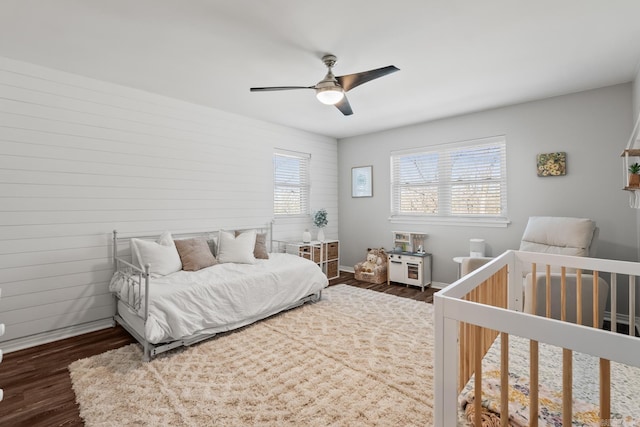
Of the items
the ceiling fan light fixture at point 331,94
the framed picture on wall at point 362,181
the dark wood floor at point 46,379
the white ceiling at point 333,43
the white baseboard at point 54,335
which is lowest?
the dark wood floor at point 46,379

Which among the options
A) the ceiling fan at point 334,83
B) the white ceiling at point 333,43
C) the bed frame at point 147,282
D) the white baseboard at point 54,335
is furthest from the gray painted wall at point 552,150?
the white baseboard at point 54,335

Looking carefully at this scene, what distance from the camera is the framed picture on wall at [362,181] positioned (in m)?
5.57

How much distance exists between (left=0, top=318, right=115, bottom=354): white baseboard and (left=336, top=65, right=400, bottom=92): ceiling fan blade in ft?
11.2

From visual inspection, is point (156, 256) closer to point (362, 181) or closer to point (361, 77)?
point (361, 77)

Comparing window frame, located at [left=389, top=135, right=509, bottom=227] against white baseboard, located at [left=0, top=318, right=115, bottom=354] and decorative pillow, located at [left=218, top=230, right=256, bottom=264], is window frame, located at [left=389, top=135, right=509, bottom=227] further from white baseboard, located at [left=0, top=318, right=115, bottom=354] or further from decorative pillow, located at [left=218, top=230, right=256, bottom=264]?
white baseboard, located at [left=0, top=318, right=115, bottom=354]

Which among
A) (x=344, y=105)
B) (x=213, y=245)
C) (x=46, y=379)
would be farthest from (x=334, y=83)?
(x=46, y=379)

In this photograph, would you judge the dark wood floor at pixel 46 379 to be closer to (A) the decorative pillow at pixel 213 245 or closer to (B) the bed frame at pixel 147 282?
(B) the bed frame at pixel 147 282

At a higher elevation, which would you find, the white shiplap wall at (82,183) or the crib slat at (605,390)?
the white shiplap wall at (82,183)

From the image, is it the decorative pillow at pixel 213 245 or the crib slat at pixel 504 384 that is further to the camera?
the decorative pillow at pixel 213 245

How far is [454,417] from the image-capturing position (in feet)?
3.73

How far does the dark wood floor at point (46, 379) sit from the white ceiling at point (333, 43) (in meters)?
2.61

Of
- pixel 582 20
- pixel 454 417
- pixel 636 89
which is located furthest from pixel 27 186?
pixel 636 89

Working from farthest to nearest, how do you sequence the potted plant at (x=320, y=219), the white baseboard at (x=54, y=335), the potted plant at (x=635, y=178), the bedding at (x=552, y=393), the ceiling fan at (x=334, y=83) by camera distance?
the potted plant at (x=320, y=219) → the white baseboard at (x=54, y=335) → the ceiling fan at (x=334, y=83) → the potted plant at (x=635, y=178) → the bedding at (x=552, y=393)

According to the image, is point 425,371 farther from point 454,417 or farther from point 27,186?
point 27,186
